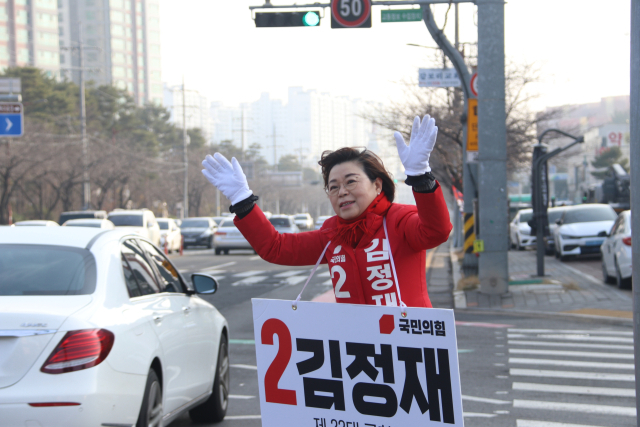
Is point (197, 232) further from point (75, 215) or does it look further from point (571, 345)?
point (571, 345)

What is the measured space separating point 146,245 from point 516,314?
27.6 feet

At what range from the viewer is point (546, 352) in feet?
28.8

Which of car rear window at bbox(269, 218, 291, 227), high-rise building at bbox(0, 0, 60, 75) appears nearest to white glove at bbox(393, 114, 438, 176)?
car rear window at bbox(269, 218, 291, 227)

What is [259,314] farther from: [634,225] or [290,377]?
[634,225]

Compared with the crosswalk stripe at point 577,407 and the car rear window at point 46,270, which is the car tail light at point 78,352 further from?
the crosswalk stripe at point 577,407

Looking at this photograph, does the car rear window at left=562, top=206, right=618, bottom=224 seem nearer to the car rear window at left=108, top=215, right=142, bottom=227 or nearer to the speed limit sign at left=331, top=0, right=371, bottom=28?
the speed limit sign at left=331, top=0, right=371, bottom=28

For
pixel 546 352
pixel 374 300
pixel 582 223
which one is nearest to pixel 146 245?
pixel 374 300

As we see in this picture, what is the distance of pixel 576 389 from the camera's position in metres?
6.83

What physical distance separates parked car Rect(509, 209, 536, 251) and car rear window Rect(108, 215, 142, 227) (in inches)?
577

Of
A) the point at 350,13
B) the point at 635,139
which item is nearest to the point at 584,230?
the point at 350,13

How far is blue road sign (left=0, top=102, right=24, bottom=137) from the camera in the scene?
24391 millimetres

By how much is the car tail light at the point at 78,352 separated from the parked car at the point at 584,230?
20076 millimetres

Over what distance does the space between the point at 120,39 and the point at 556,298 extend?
128531mm

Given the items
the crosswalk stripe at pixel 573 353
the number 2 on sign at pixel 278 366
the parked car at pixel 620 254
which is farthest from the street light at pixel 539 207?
the number 2 on sign at pixel 278 366
